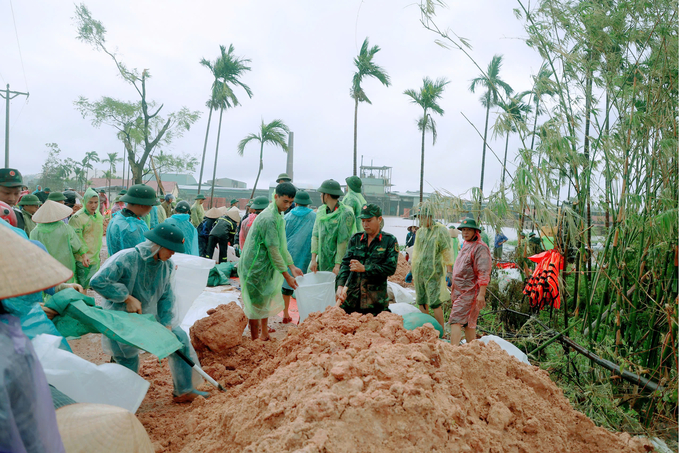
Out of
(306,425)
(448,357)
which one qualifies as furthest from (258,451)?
(448,357)

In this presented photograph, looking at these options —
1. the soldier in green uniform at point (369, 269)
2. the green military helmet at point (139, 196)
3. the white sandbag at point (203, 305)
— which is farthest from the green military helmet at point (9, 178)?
the soldier in green uniform at point (369, 269)

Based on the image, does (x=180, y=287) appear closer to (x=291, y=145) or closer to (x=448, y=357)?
(x=448, y=357)

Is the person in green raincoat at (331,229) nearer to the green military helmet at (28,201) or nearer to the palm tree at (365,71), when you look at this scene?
the green military helmet at (28,201)

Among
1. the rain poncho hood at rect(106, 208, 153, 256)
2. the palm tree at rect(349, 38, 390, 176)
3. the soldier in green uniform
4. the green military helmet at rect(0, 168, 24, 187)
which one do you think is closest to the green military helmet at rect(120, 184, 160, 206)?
the rain poncho hood at rect(106, 208, 153, 256)

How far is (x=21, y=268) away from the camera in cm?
104

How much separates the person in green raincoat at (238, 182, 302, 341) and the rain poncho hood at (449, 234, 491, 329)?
1.76 meters

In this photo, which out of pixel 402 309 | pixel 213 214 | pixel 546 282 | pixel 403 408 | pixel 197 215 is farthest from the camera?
A: pixel 197 215

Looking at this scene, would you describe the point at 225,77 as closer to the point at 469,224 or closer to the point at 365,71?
the point at 365,71

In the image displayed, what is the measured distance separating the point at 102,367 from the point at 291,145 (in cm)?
2023

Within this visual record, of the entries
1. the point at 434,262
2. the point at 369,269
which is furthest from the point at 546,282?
the point at 369,269

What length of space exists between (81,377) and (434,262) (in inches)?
143

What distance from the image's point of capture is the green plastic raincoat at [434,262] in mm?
4770

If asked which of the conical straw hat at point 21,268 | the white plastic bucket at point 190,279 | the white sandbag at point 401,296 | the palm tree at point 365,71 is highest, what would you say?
the palm tree at point 365,71

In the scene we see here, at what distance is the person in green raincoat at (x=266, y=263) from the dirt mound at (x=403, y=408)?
Result: 205 centimetres
